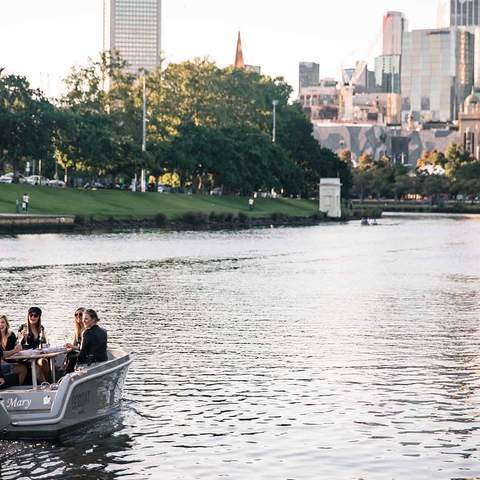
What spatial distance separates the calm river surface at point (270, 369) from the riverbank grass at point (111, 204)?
52.7 m

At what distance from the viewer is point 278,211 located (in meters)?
197

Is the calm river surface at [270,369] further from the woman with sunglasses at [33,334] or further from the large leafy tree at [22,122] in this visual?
the large leafy tree at [22,122]

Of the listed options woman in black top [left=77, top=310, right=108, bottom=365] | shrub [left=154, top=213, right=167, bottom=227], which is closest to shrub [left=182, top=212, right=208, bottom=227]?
shrub [left=154, top=213, right=167, bottom=227]

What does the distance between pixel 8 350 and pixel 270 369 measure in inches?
441

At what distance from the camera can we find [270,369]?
126ft

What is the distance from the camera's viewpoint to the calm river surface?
26641 mm

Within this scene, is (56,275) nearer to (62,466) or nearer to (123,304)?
(123,304)

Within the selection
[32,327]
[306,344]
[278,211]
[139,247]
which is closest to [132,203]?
[278,211]

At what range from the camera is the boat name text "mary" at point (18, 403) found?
88.9 ft

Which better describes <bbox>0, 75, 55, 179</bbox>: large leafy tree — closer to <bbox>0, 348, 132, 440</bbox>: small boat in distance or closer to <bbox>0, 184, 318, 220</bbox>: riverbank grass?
<bbox>0, 184, 318, 220</bbox>: riverbank grass

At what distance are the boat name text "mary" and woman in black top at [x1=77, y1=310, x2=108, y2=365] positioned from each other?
229 centimetres

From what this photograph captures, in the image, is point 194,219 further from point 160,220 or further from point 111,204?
point 111,204

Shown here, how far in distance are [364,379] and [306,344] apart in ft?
27.1

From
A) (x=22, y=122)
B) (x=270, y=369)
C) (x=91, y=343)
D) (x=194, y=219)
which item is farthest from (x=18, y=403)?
(x=22, y=122)
